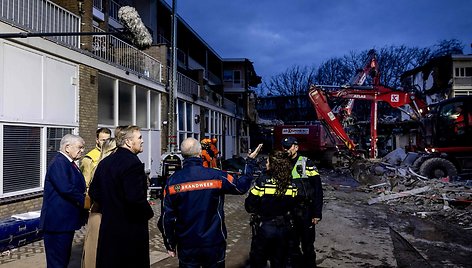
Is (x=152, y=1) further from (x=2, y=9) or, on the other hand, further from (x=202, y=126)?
(x=2, y=9)

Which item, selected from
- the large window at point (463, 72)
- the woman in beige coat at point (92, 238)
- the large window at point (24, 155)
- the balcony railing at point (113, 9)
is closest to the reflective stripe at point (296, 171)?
the woman in beige coat at point (92, 238)

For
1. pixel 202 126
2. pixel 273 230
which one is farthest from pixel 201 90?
pixel 273 230

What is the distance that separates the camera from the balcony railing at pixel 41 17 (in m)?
8.28

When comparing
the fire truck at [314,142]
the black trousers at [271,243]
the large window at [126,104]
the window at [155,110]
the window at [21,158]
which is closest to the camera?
the black trousers at [271,243]

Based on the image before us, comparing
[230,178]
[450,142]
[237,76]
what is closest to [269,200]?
[230,178]

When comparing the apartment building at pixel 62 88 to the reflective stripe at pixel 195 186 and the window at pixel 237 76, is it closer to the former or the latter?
the reflective stripe at pixel 195 186

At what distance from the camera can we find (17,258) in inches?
241

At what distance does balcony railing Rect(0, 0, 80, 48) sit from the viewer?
828 cm

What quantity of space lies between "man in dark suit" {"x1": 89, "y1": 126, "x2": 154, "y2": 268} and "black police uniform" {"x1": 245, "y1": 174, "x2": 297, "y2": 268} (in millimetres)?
1269

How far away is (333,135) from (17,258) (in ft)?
58.0

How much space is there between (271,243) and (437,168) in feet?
43.8

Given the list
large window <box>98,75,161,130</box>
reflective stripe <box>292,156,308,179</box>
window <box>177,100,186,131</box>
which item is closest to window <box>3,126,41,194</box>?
large window <box>98,75,161,130</box>

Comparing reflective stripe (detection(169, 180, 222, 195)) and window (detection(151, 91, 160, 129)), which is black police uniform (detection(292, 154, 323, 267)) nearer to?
reflective stripe (detection(169, 180, 222, 195))

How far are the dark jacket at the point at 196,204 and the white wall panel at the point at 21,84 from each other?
5.58 metres
